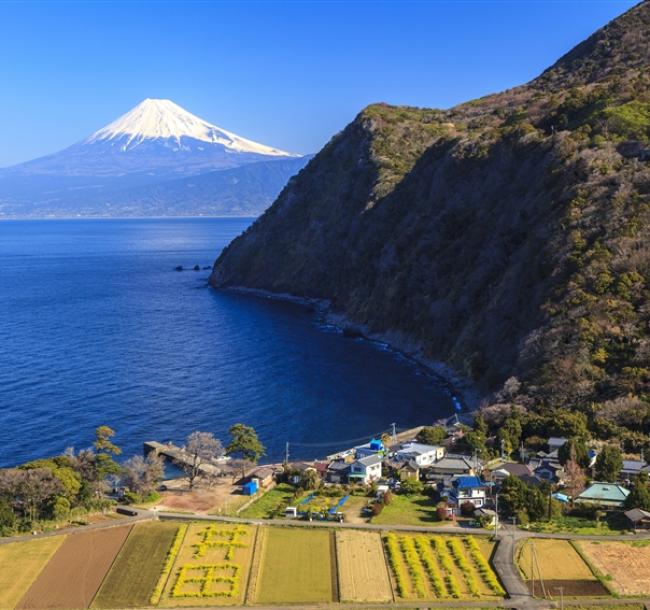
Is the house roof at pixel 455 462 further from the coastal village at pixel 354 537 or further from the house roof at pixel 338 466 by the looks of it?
the house roof at pixel 338 466

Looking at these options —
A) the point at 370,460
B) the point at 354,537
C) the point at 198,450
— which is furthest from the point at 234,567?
the point at 370,460

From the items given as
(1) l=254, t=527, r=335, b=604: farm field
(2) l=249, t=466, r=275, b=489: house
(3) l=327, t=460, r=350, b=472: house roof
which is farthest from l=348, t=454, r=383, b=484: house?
(1) l=254, t=527, r=335, b=604: farm field

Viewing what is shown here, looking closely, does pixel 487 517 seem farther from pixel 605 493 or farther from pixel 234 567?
pixel 234 567

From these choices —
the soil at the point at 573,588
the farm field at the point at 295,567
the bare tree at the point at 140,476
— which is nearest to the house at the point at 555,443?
the soil at the point at 573,588

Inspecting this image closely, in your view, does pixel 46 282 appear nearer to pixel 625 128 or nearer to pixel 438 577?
pixel 625 128

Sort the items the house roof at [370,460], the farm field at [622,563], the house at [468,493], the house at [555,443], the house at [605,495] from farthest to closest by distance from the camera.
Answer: the house at [555,443], the house roof at [370,460], the house at [468,493], the house at [605,495], the farm field at [622,563]

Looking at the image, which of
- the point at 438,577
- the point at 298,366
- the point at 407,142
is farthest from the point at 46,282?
the point at 438,577
